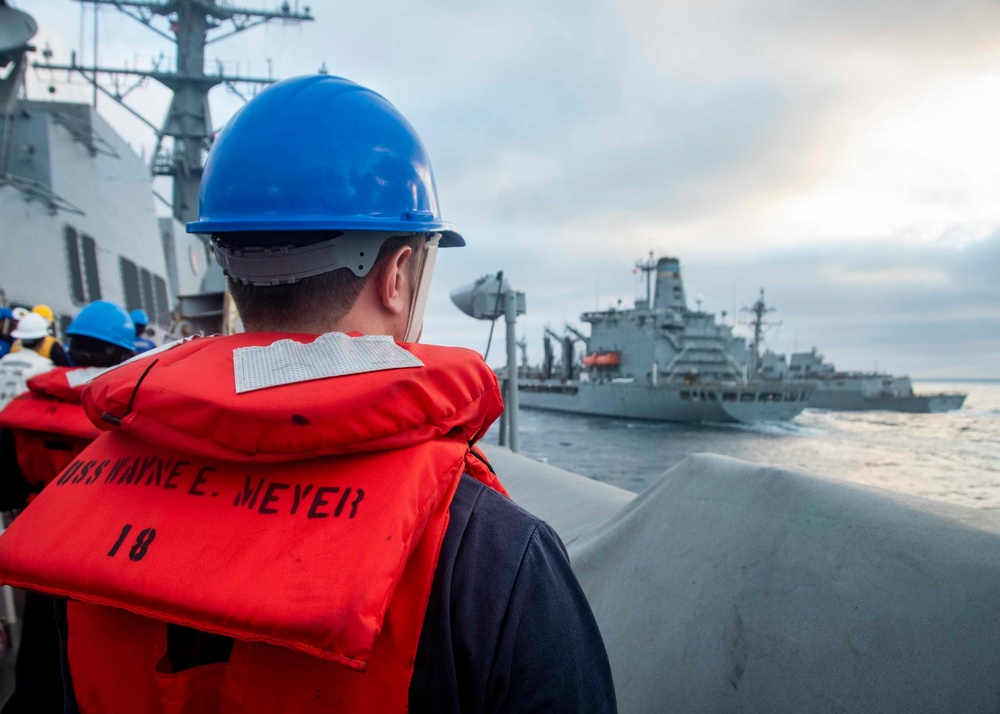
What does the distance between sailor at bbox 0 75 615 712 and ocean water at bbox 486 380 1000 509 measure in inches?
579

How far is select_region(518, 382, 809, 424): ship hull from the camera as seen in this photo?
111 feet

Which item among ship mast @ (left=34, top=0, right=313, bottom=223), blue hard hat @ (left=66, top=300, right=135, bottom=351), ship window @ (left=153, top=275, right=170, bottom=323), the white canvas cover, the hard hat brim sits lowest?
the white canvas cover

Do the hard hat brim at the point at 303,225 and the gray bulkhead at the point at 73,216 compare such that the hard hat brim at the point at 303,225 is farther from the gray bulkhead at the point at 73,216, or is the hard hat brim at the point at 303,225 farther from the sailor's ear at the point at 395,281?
the gray bulkhead at the point at 73,216

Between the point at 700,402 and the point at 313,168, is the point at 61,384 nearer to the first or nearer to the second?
the point at 313,168

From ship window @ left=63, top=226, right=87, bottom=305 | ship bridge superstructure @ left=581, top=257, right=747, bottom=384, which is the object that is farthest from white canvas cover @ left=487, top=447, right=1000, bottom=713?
ship bridge superstructure @ left=581, top=257, right=747, bottom=384

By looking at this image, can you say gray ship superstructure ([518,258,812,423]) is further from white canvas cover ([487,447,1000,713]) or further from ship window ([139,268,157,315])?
white canvas cover ([487,447,1000,713])

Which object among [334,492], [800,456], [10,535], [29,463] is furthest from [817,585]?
[800,456]

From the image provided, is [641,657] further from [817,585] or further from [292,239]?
[292,239]

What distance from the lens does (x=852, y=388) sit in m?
47.3

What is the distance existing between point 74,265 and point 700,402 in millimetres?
31975

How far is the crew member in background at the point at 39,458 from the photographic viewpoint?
201 cm

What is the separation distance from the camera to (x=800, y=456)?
24.1 metres

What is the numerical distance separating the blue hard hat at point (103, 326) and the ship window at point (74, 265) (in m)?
8.46

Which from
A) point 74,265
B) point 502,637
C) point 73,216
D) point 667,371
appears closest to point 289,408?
point 502,637
